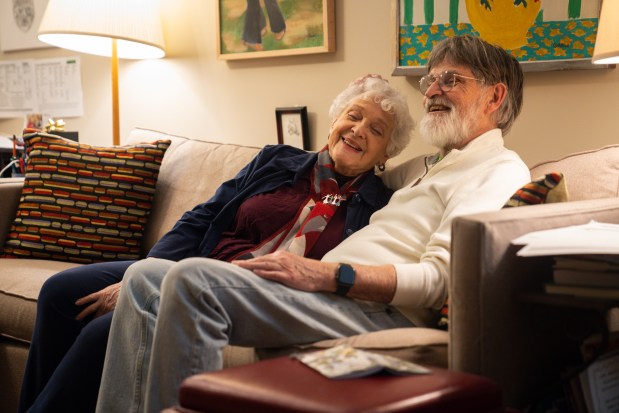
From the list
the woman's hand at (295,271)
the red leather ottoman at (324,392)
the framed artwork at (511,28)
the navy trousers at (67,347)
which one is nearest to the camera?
the red leather ottoman at (324,392)

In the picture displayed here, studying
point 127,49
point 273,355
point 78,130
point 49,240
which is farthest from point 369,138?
point 78,130

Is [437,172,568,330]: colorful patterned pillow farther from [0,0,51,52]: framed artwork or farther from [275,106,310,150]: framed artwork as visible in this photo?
[0,0,51,52]: framed artwork

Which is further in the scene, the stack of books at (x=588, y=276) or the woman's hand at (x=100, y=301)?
the woman's hand at (x=100, y=301)

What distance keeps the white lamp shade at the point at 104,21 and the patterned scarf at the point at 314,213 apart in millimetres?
1245

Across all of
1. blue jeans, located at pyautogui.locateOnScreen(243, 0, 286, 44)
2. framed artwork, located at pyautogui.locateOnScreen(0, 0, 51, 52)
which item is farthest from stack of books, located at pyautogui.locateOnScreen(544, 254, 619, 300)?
framed artwork, located at pyautogui.locateOnScreen(0, 0, 51, 52)

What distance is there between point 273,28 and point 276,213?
1062mm

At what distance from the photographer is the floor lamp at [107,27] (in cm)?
310

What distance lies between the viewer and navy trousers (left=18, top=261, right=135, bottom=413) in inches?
73.0

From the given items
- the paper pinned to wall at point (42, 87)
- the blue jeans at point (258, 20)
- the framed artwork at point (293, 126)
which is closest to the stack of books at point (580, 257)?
the framed artwork at point (293, 126)

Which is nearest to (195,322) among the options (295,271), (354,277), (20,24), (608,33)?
(295,271)

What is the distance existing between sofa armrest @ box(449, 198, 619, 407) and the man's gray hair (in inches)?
21.9

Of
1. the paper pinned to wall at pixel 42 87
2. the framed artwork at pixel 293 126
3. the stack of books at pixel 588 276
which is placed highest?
the paper pinned to wall at pixel 42 87

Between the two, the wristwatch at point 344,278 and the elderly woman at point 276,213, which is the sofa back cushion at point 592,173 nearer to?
the elderly woman at point 276,213

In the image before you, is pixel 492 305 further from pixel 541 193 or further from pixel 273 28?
pixel 273 28
